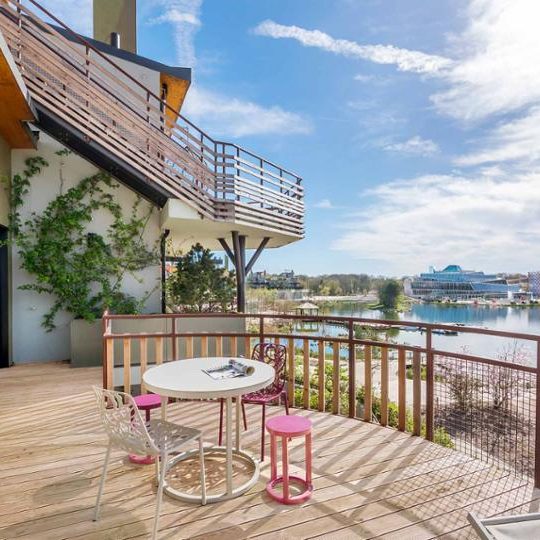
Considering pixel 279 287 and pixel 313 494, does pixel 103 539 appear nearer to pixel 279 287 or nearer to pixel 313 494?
pixel 313 494

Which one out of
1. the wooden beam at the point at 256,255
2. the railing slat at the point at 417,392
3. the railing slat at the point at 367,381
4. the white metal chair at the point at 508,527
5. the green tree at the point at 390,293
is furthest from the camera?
the green tree at the point at 390,293

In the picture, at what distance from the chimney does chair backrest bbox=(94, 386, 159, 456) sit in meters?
12.2

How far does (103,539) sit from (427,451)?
2.40 meters

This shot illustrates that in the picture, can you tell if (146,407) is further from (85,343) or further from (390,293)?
(390,293)

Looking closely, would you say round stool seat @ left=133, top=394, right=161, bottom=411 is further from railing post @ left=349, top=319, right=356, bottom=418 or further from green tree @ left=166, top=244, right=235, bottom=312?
green tree @ left=166, top=244, right=235, bottom=312

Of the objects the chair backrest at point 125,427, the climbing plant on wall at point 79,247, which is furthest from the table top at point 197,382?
the climbing plant on wall at point 79,247

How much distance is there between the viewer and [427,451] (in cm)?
292

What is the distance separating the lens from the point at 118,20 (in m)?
11.0

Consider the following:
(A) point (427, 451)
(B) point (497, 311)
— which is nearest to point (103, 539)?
(A) point (427, 451)

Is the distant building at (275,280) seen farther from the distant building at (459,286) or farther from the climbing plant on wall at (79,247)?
the climbing plant on wall at (79,247)

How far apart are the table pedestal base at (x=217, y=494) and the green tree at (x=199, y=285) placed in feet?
17.2

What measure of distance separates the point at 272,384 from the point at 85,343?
4.17 m

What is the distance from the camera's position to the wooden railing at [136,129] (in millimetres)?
5227

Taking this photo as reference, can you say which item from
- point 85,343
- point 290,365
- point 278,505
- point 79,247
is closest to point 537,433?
point 278,505
